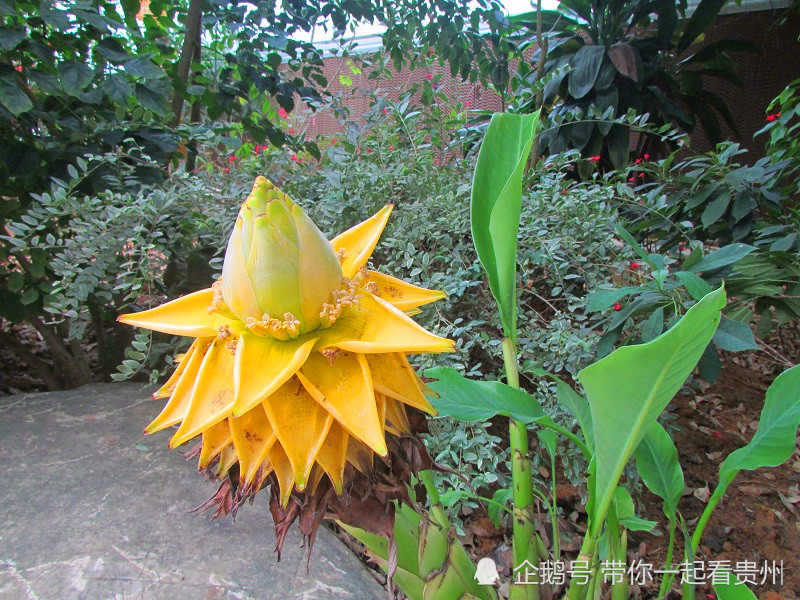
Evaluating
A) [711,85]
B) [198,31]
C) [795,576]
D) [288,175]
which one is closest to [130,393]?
[288,175]

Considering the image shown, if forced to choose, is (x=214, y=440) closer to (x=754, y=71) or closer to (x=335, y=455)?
(x=335, y=455)

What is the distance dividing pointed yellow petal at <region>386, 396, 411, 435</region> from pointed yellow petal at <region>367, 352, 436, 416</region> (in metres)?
0.02

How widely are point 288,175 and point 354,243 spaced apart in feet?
3.44

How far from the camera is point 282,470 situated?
0.34 m

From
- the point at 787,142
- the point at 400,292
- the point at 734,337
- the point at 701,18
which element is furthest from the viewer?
the point at 701,18

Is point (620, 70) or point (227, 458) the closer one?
point (227, 458)

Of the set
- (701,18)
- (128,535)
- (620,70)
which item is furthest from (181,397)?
(701,18)

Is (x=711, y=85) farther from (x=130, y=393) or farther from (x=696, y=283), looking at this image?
(x=130, y=393)

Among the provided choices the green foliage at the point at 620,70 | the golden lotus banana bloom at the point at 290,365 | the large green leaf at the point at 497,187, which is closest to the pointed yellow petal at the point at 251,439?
the golden lotus banana bloom at the point at 290,365

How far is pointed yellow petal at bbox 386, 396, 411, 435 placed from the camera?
1.22 feet

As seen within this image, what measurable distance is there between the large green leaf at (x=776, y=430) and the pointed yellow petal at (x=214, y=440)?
0.51 meters

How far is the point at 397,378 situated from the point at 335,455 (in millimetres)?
67

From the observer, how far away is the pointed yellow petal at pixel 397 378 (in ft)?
1.18

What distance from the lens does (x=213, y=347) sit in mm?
361
